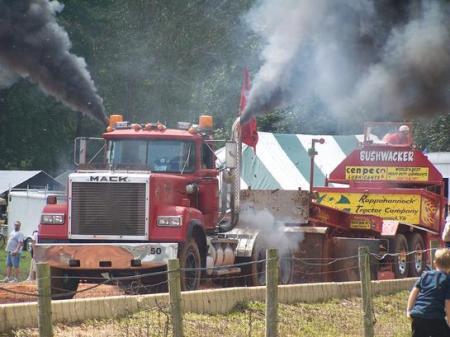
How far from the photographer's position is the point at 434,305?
10453 millimetres

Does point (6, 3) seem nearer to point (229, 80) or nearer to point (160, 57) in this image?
point (229, 80)

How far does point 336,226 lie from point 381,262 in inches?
44.0

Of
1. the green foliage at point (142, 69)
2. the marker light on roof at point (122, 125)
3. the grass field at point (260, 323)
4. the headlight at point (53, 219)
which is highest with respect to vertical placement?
the green foliage at point (142, 69)

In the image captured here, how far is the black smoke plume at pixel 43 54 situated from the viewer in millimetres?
21094

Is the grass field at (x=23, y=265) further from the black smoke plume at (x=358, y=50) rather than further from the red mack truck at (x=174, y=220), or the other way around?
the red mack truck at (x=174, y=220)

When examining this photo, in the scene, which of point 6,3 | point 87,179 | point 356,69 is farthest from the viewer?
point 356,69

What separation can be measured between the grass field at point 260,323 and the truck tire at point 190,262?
176cm

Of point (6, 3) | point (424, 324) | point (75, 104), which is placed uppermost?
point (6, 3)

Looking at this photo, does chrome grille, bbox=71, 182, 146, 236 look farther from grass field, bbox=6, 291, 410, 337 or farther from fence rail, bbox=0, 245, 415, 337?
grass field, bbox=6, 291, 410, 337

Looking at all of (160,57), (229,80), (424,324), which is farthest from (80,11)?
(424,324)

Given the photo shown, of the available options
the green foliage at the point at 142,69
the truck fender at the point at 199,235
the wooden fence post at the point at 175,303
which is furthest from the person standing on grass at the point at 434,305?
the green foliage at the point at 142,69

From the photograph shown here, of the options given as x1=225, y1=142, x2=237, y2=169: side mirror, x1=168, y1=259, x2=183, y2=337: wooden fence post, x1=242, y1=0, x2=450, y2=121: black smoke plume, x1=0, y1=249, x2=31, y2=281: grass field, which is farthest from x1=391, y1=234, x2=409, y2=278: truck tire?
x1=168, y1=259, x2=183, y2=337: wooden fence post

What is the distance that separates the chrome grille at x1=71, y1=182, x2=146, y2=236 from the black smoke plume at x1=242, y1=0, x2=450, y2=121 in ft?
14.1

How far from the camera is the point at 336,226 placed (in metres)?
21.8
